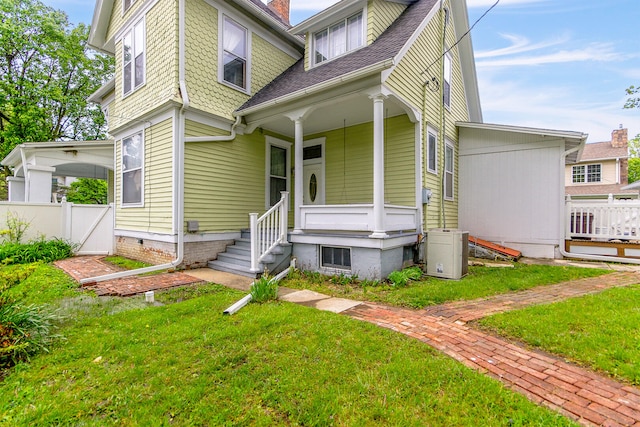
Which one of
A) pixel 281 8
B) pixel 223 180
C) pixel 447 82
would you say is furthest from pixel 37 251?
pixel 447 82

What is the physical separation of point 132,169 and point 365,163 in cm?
661

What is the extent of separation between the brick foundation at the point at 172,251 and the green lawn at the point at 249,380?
326cm

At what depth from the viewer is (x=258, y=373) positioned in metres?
2.53

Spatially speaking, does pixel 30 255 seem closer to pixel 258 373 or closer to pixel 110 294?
pixel 110 294

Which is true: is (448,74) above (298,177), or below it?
above

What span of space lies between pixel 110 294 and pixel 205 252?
2.45 meters

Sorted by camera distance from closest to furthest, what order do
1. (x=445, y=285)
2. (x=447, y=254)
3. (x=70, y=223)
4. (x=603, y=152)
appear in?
(x=445, y=285), (x=447, y=254), (x=70, y=223), (x=603, y=152)

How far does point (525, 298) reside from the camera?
470cm

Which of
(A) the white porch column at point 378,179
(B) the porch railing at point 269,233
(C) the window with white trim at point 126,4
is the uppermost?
(C) the window with white trim at point 126,4

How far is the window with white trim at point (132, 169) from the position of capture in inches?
316

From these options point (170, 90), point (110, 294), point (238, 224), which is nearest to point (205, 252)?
point (238, 224)

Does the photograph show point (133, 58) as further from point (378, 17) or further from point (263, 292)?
point (263, 292)

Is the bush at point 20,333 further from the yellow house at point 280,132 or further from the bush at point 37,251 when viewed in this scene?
the bush at point 37,251

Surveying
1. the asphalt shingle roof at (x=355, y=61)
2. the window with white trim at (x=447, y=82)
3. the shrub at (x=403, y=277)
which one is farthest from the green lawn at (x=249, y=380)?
the window with white trim at (x=447, y=82)
